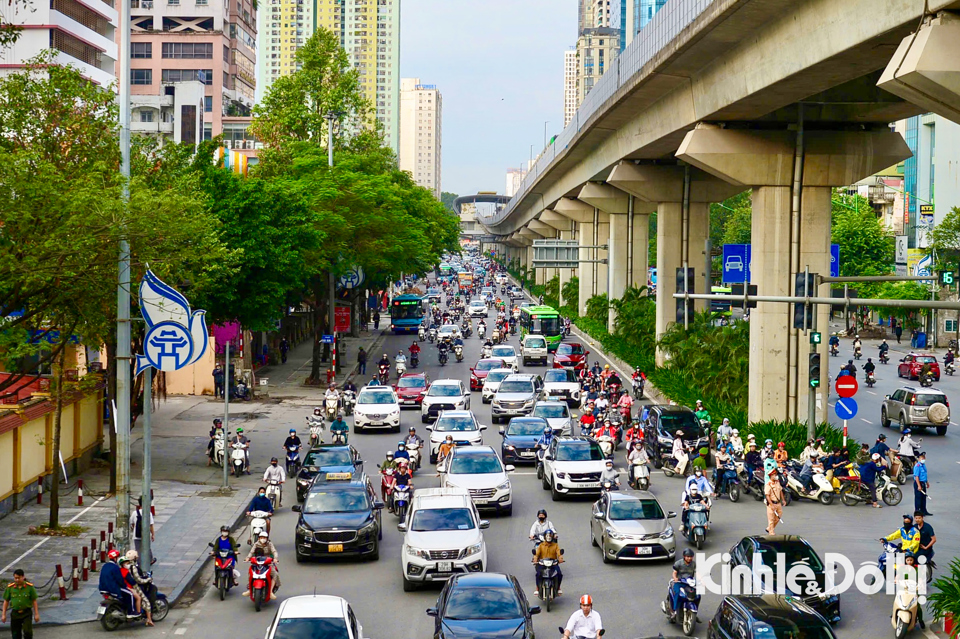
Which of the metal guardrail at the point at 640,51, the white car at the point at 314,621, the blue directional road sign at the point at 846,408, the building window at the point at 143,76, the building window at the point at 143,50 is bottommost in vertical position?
the white car at the point at 314,621

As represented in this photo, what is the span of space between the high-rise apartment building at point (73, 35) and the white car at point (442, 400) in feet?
90.5

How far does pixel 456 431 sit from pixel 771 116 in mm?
13350

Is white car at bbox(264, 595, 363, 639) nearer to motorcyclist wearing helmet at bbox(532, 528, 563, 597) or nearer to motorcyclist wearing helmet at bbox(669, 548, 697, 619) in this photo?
motorcyclist wearing helmet at bbox(532, 528, 563, 597)

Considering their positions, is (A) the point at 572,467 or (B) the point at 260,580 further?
(A) the point at 572,467

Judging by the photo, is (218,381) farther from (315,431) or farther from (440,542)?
(440,542)

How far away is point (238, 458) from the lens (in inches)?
1212

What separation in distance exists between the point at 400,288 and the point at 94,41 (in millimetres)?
70560

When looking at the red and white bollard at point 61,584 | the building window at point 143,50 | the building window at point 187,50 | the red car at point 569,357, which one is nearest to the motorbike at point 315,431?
the red and white bollard at point 61,584

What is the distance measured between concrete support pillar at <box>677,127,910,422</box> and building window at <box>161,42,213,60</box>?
90.3m

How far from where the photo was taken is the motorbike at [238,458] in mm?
30812

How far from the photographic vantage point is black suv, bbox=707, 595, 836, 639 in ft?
44.2

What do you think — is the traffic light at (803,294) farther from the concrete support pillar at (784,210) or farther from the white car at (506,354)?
the white car at (506,354)

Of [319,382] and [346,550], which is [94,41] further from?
[346,550]

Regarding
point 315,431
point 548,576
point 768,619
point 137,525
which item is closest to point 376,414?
point 315,431
